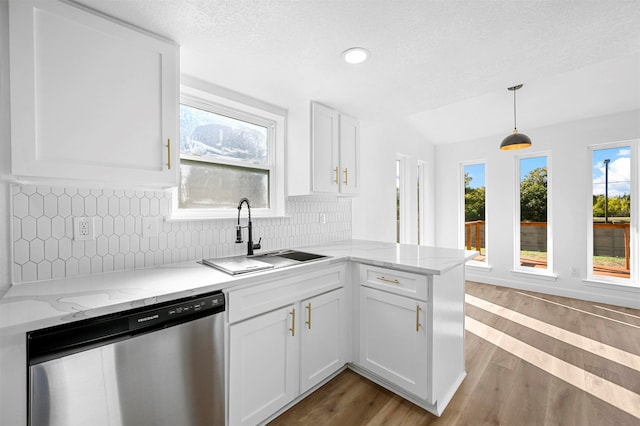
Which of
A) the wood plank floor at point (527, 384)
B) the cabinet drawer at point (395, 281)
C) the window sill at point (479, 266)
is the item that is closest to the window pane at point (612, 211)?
the wood plank floor at point (527, 384)

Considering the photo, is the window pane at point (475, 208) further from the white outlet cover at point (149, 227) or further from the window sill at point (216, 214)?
the white outlet cover at point (149, 227)

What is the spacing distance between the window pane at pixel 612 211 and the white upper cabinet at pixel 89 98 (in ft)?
16.2

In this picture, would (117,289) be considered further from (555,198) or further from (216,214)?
(555,198)

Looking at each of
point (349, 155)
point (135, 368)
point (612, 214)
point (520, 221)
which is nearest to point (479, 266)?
point (520, 221)

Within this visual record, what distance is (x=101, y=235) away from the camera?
1.58 meters

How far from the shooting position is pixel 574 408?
1803 millimetres

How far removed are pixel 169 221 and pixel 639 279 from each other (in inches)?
205

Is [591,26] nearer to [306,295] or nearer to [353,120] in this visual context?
[353,120]

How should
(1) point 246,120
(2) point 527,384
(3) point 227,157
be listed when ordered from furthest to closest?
(1) point 246,120, (3) point 227,157, (2) point 527,384

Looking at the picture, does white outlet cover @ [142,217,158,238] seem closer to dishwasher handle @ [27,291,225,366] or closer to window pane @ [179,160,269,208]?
window pane @ [179,160,269,208]

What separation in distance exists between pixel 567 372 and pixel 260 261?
248cm

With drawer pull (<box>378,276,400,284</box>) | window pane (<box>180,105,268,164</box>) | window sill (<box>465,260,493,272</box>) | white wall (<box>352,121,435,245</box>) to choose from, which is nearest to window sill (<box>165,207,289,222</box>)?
window pane (<box>180,105,268,164</box>)

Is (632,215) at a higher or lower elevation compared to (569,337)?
higher

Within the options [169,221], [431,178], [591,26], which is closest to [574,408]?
[591,26]
